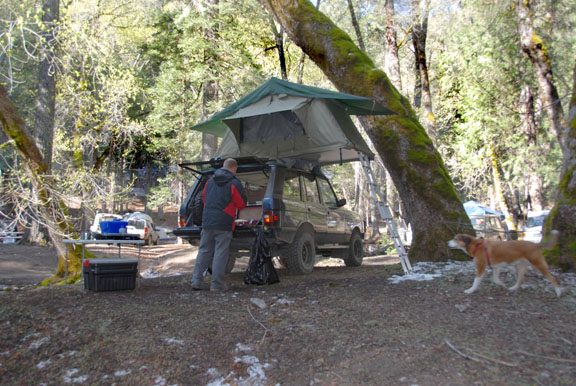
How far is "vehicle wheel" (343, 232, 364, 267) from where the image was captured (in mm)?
9609

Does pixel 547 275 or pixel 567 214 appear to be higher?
pixel 567 214

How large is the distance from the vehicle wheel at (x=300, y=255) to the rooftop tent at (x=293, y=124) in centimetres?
172

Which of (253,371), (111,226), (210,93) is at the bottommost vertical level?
(253,371)

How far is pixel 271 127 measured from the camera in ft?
28.6

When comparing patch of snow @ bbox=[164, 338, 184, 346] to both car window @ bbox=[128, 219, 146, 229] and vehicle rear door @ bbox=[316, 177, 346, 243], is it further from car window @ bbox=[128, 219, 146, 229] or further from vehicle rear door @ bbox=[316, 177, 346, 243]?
car window @ bbox=[128, 219, 146, 229]

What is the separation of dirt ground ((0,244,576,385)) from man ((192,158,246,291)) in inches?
19.0

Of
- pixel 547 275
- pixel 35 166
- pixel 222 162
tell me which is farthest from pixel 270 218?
pixel 35 166

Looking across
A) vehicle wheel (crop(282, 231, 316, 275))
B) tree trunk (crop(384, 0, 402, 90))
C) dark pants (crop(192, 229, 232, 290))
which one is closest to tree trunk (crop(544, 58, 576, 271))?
vehicle wheel (crop(282, 231, 316, 275))

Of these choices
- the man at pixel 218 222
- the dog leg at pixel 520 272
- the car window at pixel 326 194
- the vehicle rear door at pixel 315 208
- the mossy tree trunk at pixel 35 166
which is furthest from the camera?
the car window at pixel 326 194

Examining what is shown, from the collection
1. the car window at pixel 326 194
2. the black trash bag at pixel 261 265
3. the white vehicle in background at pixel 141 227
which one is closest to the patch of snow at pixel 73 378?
the black trash bag at pixel 261 265

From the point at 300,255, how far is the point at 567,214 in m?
4.01

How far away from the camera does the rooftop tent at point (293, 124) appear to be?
7.30 m

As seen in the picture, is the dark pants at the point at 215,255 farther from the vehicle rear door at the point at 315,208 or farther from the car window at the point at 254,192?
the vehicle rear door at the point at 315,208

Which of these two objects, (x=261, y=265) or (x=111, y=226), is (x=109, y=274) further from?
(x=261, y=265)
